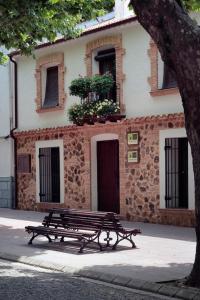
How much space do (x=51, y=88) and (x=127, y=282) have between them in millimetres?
12498

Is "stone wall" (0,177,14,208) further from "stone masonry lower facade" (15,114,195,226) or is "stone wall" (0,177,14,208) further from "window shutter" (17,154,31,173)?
"stone masonry lower facade" (15,114,195,226)

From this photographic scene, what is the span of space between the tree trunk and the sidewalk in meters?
1.03

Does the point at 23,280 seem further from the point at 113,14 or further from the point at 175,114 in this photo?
the point at 113,14

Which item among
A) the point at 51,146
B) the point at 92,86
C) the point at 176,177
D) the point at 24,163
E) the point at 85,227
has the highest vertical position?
the point at 92,86

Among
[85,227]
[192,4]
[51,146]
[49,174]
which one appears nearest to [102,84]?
[51,146]

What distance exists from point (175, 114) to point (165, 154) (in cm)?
128

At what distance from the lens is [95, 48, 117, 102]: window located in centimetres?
1706

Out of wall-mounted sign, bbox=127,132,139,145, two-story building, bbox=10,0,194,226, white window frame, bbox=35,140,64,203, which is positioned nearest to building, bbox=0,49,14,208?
two-story building, bbox=10,0,194,226

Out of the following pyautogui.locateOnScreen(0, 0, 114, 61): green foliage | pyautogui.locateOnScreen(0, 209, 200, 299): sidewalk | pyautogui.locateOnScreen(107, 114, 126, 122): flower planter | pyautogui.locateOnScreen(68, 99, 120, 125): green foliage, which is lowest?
pyautogui.locateOnScreen(0, 209, 200, 299): sidewalk

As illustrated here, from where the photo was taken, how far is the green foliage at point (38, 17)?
37.1ft

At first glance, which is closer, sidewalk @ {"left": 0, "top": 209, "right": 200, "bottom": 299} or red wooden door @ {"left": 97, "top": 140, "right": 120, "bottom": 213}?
sidewalk @ {"left": 0, "top": 209, "right": 200, "bottom": 299}

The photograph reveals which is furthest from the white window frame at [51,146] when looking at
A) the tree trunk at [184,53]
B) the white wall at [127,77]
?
the tree trunk at [184,53]

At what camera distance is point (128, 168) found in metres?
16.2

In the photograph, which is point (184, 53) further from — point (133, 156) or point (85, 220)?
point (133, 156)
